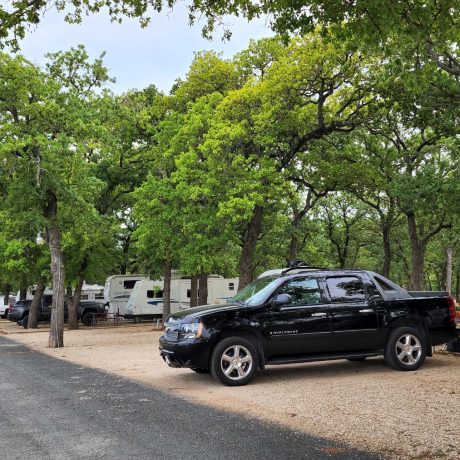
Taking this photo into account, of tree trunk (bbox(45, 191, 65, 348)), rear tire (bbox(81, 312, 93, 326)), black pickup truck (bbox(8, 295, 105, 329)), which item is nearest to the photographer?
tree trunk (bbox(45, 191, 65, 348))

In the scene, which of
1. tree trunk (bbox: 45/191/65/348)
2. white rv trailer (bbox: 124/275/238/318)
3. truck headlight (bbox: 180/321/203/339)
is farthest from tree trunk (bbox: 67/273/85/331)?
truck headlight (bbox: 180/321/203/339)

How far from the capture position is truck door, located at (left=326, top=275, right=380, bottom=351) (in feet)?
30.4

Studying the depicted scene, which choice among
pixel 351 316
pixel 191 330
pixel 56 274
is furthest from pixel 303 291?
pixel 56 274

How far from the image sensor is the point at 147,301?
3136 centimetres

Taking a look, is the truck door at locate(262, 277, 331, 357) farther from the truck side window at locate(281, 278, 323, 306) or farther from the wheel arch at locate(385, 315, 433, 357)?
the wheel arch at locate(385, 315, 433, 357)

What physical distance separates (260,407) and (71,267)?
2258 cm

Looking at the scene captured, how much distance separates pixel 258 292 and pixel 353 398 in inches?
107

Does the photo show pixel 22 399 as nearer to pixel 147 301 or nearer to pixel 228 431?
pixel 228 431

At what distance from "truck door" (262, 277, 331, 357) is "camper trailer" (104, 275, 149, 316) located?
972 inches

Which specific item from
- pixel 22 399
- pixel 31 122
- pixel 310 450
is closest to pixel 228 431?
pixel 310 450

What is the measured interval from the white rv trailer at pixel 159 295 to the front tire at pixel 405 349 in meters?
21.1

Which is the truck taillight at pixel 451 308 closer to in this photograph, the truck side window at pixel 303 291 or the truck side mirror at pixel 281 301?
the truck side window at pixel 303 291

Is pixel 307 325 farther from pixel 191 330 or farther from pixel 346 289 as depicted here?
pixel 191 330

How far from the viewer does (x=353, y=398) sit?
7406 mm
